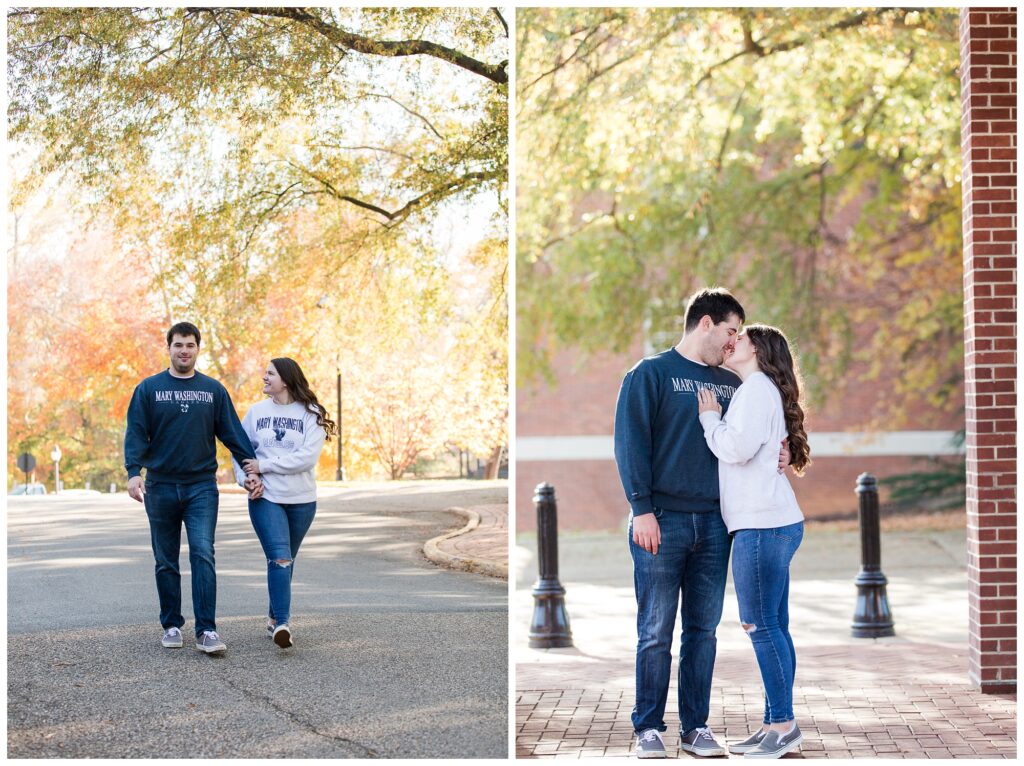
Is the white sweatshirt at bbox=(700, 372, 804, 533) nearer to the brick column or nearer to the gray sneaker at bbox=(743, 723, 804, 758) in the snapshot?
the gray sneaker at bbox=(743, 723, 804, 758)

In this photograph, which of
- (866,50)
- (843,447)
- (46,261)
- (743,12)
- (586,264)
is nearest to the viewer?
(46,261)

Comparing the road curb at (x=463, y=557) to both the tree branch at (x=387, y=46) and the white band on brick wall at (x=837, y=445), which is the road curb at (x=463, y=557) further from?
the white band on brick wall at (x=837, y=445)

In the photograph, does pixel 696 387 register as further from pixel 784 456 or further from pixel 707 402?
pixel 784 456

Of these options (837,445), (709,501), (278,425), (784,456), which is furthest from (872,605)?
(837,445)

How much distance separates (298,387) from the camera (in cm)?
581

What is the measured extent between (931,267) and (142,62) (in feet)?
42.2

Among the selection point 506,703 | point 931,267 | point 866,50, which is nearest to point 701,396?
point 506,703

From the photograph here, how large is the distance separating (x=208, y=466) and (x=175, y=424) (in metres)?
0.27

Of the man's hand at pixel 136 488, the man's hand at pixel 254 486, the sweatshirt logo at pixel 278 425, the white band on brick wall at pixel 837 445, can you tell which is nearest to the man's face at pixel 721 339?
the sweatshirt logo at pixel 278 425

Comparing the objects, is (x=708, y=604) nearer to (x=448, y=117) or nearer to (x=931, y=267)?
(x=448, y=117)

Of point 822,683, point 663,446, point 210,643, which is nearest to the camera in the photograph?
point 663,446

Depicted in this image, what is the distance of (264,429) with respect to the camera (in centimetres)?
580

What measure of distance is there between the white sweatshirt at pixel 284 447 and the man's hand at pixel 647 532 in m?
1.86

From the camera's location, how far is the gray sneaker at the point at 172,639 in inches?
214
